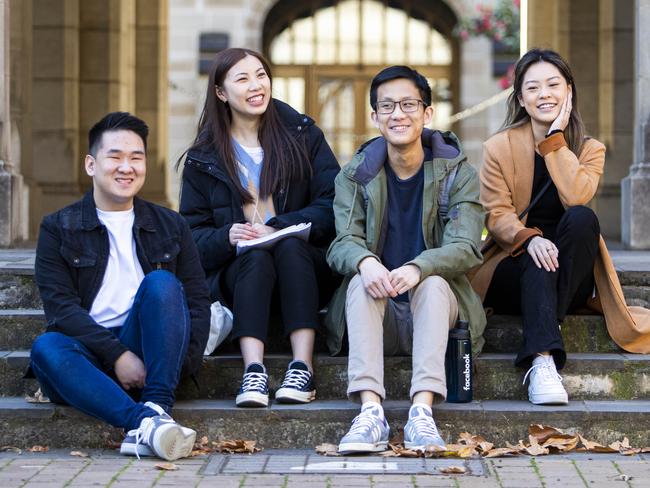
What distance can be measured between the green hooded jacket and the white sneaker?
29 cm

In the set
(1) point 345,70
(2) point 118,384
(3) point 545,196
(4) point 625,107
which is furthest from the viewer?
(1) point 345,70

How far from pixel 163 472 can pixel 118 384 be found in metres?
0.66

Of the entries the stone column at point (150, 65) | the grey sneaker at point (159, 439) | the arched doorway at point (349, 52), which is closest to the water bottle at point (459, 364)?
the grey sneaker at point (159, 439)

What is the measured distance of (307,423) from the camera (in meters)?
5.93

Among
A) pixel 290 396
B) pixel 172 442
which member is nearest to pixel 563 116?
pixel 290 396

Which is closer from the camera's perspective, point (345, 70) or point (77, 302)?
point (77, 302)

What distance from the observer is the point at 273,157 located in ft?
21.6

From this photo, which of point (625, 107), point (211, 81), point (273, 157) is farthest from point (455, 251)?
point (625, 107)

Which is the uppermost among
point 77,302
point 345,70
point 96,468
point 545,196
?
point 345,70

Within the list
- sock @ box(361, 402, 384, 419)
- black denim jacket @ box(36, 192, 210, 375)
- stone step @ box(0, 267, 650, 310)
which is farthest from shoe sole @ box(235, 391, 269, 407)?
stone step @ box(0, 267, 650, 310)

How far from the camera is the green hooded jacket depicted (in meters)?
6.11

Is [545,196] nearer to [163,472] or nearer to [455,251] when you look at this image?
[455,251]

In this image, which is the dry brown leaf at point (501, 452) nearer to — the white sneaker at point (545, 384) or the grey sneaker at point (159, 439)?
the white sneaker at point (545, 384)

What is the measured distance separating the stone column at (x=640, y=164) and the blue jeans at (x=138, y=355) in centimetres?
470
